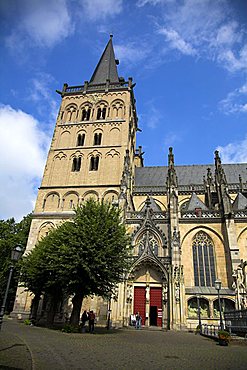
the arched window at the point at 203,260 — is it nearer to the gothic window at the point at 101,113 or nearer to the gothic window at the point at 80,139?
the gothic window at the point at 80,139

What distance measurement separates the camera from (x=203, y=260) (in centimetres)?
2094

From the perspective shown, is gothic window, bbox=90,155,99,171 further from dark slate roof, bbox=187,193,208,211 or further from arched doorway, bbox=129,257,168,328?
arched doorway, bbox=129,257,168,328

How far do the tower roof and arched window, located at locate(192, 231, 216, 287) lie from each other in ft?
84.8

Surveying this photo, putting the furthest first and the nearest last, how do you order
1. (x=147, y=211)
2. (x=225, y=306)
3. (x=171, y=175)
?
(x=171, y=175) → (x=147, y=211) → (x=225, y=306)

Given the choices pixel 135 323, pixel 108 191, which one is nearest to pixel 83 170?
pixel 108 191

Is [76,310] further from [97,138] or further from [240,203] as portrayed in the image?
[97,138]

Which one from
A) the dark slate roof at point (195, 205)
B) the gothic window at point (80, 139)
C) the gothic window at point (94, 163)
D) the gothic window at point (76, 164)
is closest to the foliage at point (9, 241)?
the gothic window at point (76, 164)

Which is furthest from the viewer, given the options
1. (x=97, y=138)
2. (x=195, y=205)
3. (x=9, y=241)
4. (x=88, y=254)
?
(x=97, y=138)

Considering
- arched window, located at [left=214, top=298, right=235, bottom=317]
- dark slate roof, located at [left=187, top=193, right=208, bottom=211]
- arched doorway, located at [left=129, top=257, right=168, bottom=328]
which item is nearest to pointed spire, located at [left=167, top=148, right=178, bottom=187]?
dark slate roof, located at [left=187, top=193, right=208, bottom=211]

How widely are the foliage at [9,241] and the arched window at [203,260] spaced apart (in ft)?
61.2

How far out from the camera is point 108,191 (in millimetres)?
27906

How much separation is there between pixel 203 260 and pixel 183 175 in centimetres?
1543

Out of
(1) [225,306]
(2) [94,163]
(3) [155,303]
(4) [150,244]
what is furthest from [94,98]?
(1) [225,306]

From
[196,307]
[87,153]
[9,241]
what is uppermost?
[87,153]
